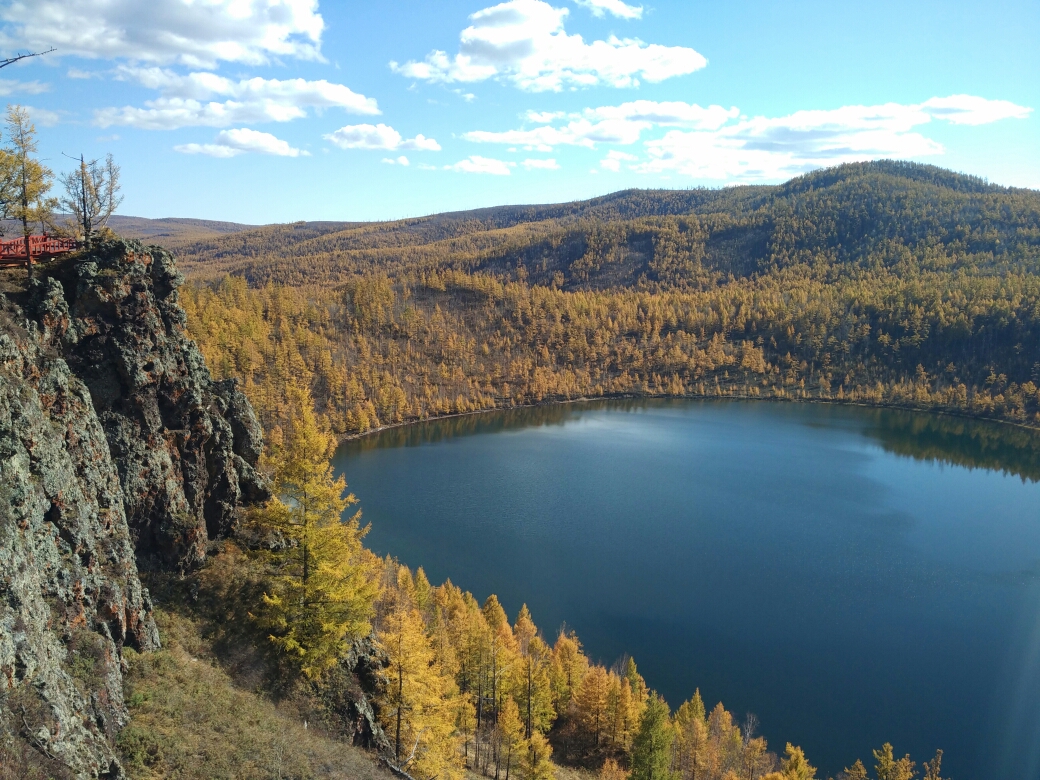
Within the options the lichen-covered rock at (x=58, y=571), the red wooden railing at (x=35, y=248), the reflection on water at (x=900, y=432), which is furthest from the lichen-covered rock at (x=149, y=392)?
the reflection on water at (x=900, y=432)

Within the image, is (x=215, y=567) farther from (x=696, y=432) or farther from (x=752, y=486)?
(x=696, y=432)

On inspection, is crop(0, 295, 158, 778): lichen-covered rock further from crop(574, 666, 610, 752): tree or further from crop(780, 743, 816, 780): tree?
crop(780, 743, 816, 780): tree

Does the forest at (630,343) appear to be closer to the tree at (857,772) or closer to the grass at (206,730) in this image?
the tree at (857,772)

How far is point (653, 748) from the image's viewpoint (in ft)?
95.9

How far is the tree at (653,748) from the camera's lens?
2890 cm

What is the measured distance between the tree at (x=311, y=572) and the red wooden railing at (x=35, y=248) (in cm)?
869

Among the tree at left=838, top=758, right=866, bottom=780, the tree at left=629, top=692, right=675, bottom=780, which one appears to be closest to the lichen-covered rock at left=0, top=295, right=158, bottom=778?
the tree at left=629, top=692, right=675, bottom=780

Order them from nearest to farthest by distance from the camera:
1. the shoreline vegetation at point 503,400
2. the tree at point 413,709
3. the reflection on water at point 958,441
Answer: the shoreline vegetation at point 503,400 → the tree at point 413,709 → the reflection on water at point 958,441

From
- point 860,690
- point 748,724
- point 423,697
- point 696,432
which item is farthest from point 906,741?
point 696,432

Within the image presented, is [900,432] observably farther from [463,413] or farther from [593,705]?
[593,705]

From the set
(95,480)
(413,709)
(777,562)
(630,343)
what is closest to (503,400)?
(630,343)

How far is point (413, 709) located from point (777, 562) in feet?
142

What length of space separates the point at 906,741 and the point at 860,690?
12.5ft

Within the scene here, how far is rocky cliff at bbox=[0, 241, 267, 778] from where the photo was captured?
11602 mm
